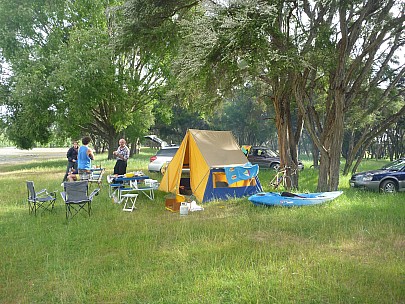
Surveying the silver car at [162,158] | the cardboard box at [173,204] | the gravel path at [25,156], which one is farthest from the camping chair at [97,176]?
the gravel path at [25,156]

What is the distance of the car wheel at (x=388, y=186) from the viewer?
11.9 meters

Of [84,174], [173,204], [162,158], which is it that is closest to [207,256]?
[173,204]

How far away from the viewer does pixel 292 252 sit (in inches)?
210

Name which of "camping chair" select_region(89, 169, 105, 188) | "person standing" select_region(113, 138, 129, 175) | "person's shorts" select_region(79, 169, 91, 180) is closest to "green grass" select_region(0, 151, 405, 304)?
"person's shorts" select_region(79, 169, 91, 180)

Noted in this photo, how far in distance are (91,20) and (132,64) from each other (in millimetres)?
3792

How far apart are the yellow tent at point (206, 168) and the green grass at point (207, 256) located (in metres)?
1.54

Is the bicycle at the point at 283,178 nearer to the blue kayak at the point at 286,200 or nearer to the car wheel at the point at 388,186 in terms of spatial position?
the car wheel at the point at 388,186

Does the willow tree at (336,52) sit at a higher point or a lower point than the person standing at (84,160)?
higher

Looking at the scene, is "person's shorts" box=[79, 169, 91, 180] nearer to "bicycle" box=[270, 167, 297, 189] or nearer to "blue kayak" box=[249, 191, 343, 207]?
"blue kayak" box=[249, 191, 343, 207]

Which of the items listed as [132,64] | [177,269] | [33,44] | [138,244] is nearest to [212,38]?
[138,244]

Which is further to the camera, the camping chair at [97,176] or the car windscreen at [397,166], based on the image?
the car windscreen at [397,166]

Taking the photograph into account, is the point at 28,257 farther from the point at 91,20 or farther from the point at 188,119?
Answer: the point at 188,119

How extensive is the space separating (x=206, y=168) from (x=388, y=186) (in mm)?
6499

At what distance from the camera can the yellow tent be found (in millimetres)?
10047
